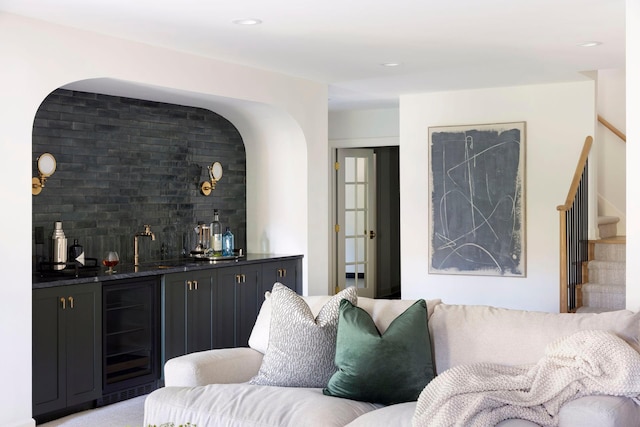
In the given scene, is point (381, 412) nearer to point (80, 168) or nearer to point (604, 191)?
point (80, 168)

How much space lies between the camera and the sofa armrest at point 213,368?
12.4 feet

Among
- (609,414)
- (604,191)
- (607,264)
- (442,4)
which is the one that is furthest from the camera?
(604,191)

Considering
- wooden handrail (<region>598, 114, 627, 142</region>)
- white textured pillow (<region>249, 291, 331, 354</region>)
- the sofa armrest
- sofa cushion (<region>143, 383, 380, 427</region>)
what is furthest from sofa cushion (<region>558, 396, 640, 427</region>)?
wooden handrail (<region>598, 114, 627, 142</region>)

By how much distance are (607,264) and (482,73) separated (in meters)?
1.91

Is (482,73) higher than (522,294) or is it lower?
higher

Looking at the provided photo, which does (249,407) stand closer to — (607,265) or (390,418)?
(390,418)

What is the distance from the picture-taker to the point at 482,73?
6.72 meters

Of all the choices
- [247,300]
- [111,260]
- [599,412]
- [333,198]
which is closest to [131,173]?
[111,260]

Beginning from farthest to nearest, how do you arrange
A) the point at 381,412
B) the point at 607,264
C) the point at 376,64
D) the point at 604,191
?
the point at 604,191
the point at 607,264
the point at 376,64
the point at 381,412

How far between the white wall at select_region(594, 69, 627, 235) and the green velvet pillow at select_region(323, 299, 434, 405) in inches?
214

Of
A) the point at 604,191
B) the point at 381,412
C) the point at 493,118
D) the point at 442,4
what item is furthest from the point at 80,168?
the point at 604,191

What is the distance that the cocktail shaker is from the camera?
205 inches

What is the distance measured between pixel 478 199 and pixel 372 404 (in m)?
4.47

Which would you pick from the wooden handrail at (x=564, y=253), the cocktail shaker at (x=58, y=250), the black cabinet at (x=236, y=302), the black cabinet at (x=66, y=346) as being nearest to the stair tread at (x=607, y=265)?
the wooden handrail at (x=564, y=253)
